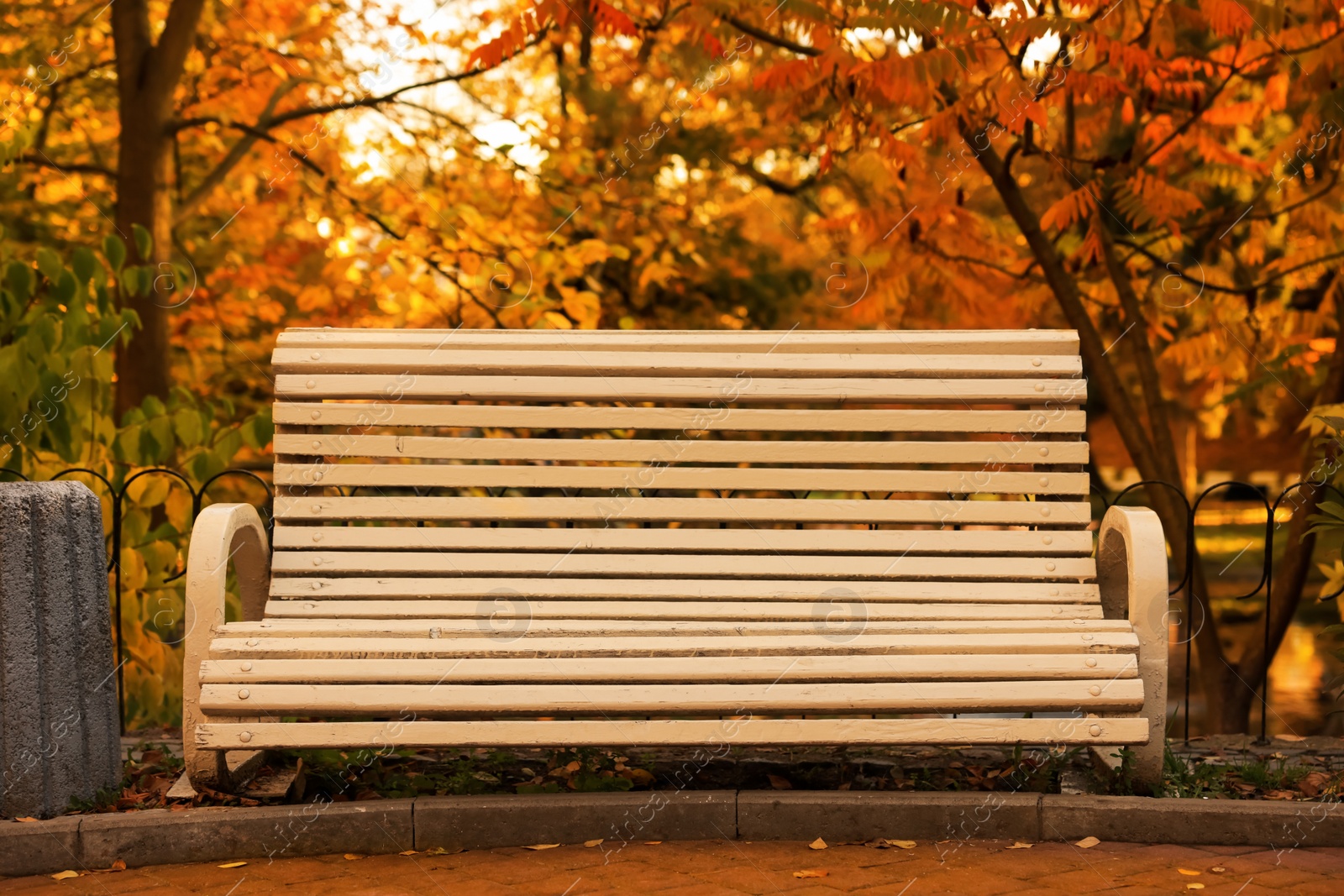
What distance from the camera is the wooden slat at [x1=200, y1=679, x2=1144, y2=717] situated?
10.8ft

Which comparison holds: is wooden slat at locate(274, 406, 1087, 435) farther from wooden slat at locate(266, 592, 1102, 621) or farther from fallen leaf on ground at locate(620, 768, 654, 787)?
fallen leaf on ground at locate(620, 768, 654, 787)

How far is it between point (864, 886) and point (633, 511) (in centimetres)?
131

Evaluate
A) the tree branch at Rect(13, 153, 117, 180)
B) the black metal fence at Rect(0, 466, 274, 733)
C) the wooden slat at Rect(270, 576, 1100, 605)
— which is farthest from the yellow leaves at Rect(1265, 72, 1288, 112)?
the tree branch at Rect(13, 153, 117, 180)

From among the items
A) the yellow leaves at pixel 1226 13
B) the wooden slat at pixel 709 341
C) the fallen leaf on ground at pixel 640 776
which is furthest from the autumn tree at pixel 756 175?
the fallen leaf on ground at pixel 640 776

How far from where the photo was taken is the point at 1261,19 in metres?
5.31

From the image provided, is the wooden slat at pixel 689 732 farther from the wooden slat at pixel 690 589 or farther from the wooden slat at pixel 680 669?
the wooden slat at pixel 690 589

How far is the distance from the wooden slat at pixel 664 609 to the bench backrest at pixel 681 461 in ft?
0.15

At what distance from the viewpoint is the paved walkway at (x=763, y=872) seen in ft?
10.2

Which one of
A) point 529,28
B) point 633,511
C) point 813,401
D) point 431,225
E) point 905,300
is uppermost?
point 529,28

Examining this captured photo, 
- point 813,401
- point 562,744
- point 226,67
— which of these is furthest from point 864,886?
point 226,67

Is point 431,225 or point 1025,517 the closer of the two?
point 1025,517

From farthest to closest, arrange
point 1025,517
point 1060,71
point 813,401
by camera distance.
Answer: point 1060,71 → point 813,401 → point 1025,517

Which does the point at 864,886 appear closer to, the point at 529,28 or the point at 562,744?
the point at 562,744

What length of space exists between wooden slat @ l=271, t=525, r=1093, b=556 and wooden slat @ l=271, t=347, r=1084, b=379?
50 cm
